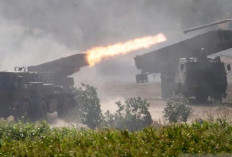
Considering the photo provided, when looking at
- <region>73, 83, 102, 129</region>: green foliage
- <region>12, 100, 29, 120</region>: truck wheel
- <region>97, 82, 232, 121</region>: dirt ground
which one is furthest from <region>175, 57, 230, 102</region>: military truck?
<region>12, 100, 29, 120</region>: truck wheel

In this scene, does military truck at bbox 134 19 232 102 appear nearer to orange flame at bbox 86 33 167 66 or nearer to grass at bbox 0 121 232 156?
orange flame at bbox 86 33 167 66

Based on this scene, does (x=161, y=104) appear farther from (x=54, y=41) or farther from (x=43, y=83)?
(x=54, y=41)

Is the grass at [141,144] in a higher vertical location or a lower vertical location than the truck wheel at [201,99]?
lower

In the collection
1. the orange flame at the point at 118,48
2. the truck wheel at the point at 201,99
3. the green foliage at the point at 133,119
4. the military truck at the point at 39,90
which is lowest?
the green foliage at the point at 133,119

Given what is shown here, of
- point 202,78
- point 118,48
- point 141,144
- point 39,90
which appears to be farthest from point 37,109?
point 141,144

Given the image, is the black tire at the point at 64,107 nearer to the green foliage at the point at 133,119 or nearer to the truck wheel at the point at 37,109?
the truck wheel at the point at 37,109

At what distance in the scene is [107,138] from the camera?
30.0 ft

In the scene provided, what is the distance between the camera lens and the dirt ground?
2445cm

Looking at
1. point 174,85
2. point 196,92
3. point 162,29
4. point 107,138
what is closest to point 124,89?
point 174,85

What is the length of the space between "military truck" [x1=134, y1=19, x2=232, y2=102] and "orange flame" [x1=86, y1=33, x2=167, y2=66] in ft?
3.30

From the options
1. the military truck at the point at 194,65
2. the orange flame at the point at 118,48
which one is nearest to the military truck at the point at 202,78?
the military truck at the point at 194,65

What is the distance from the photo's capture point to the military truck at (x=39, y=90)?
79.4 ft

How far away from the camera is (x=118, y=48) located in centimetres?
3172

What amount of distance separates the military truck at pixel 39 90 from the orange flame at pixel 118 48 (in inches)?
27.7
